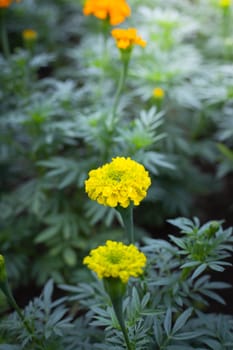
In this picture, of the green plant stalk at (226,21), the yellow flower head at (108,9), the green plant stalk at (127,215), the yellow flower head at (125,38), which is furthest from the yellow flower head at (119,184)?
the green plant stalk at (226,21)

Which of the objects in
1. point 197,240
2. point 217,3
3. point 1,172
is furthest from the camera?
point 217,3

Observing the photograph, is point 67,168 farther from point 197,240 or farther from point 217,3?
point 217,3

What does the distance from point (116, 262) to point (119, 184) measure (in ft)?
0.60

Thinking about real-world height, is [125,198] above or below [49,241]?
above

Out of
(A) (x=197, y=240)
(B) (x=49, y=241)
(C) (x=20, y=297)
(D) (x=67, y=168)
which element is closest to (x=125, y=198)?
(A) (x=197, y=240)

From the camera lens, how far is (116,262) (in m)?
0.84

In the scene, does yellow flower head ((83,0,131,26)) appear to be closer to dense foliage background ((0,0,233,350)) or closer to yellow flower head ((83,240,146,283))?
dense foliage background ((0,0,233,350))

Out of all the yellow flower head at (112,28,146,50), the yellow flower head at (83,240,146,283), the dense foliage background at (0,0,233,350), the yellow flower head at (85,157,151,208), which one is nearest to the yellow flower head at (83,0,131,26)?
the dense foliage background at (0,0,233,350)

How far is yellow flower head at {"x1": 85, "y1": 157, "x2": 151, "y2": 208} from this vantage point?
93 centimetres

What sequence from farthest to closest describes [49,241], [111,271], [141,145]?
[49,241] < [141,145] < [111,271]

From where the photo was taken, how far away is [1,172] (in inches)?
87.0

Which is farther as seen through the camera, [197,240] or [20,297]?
[20,297]

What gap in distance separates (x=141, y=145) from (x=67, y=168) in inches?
16.1

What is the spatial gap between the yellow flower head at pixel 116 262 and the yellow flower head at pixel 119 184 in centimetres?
11
